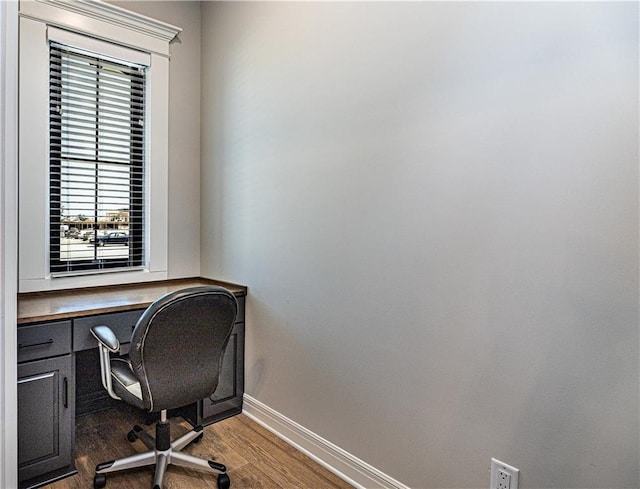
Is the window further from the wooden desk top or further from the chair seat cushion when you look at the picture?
the chair seat cushion

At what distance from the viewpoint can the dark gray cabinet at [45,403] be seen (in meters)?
1.82

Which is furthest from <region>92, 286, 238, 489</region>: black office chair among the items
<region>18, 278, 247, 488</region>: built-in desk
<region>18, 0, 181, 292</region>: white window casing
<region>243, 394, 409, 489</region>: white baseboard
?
<region>18, 0, 181, 292</region>: white window casing

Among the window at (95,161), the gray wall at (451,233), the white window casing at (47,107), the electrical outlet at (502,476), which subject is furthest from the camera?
the window at (95,161)

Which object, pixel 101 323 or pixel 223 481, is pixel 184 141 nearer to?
pixel 101 323

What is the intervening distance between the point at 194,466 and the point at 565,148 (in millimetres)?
2028

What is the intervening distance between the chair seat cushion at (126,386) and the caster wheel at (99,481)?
363mm

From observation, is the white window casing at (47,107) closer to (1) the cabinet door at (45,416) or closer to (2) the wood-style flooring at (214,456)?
(1) the cabinet door at (45,416)

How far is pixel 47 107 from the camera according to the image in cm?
232

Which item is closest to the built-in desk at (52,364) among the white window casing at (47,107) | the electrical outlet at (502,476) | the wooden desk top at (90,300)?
the wooden desk top at (90,300)

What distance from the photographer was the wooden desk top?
1914 mm

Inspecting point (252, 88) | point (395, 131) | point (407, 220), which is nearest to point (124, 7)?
point (252, 88)

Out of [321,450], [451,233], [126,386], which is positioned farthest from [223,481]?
[451,233]

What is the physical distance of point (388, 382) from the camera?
1.80m

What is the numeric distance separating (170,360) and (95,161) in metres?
1.50
